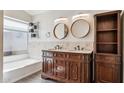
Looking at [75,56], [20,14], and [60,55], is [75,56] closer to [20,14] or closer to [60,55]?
[60,55]

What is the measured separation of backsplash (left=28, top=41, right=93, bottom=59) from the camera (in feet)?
9.84

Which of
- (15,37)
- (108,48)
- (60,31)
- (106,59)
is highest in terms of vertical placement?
(60,31)

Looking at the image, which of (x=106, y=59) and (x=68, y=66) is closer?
(x=106, y=59)

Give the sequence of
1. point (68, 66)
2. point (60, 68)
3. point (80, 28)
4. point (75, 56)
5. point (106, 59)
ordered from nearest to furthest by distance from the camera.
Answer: point (106, 59) < point (75, 56) < point (68, 66) < point (60, 68) < point (80, 28)

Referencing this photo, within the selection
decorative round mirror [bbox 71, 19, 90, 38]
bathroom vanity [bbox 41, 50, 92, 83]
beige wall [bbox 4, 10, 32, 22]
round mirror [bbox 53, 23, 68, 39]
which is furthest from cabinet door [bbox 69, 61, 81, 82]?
beige wall [bbox 4, 10, 32, 22]

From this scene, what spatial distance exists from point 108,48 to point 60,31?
139 centimetres

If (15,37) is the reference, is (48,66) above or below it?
below

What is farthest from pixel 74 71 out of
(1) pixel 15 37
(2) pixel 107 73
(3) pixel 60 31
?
(1) pixel 15 37

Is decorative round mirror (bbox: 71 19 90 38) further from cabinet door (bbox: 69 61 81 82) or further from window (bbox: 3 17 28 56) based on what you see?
window (bbox: 3 17 28 56)

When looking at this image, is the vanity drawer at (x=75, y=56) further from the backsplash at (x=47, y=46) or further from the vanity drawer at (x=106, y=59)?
the backsplash at (x=47, y=46)

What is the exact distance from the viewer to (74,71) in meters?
2.55

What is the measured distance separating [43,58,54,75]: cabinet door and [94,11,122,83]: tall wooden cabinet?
3.46ft

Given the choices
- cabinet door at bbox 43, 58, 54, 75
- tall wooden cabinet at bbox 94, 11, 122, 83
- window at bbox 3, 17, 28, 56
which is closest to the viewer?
tall wooden cabinet at bbox 94, 11, 122, 83
